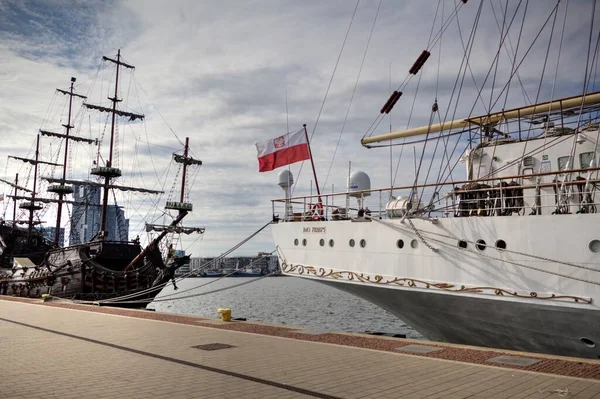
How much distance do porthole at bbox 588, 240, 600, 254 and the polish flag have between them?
9.75 meters

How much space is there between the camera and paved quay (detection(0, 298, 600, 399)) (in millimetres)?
6750

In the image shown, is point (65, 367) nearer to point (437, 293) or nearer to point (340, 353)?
point (340, 353)

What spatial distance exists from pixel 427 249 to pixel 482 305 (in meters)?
1.90

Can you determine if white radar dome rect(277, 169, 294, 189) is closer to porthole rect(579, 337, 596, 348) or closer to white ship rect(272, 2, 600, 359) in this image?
white ship rect(272, 2, 600, 359)

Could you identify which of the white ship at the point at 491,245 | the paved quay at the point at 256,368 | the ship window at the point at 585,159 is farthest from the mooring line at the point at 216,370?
the ship window at the point at 585,159

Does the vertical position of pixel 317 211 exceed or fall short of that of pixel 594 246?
it exceeds it

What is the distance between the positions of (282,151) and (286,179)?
4.10 feet

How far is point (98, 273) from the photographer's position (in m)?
35.1

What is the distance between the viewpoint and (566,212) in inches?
458

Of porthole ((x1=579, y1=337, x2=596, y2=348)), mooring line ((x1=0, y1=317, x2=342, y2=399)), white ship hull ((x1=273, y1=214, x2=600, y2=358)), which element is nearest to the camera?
mooring line ((x1=0, y1=317, x2=342, y2=399))

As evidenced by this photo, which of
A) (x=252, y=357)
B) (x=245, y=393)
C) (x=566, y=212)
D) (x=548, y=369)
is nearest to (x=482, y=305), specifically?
(x=566, y=212)

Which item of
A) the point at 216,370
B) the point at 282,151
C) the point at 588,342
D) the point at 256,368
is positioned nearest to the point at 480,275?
the point at 588,342

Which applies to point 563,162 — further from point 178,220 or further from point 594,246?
point 178,220

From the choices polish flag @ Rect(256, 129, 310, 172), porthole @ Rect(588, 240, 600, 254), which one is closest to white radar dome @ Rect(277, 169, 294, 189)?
polish flag @ Rect(256, 129, 310, 172)
